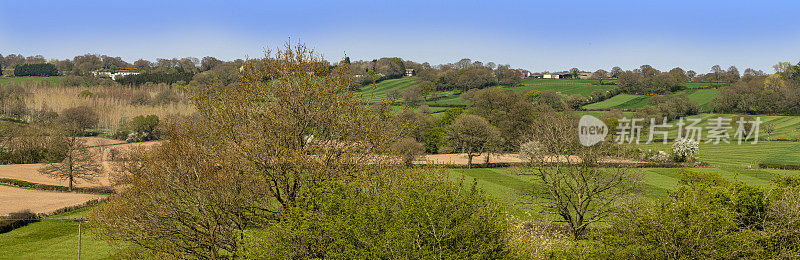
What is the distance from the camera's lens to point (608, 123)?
8900 centimetres

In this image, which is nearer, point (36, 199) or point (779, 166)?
point (36, 199)

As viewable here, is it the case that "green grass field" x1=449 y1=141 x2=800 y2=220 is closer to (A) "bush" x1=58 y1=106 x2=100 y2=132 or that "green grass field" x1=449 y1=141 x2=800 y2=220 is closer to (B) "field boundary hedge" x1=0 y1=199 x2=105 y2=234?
(B) "field boundary hedge" x1=0 y1=199 x2=105 y2=234

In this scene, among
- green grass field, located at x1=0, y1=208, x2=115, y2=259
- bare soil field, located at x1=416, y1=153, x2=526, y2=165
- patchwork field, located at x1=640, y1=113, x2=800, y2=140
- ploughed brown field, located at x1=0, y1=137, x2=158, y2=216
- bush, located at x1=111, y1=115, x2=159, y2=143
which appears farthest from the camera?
bush, located at x1=111, y1=115, x2=159, y2=143

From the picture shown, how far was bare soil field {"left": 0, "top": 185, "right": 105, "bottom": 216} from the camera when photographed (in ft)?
141

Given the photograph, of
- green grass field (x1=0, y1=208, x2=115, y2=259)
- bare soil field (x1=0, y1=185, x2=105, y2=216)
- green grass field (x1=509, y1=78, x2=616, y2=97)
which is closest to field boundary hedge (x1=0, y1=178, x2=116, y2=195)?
bare soil field (x1=0, y1=185, x2=105, y2=216)

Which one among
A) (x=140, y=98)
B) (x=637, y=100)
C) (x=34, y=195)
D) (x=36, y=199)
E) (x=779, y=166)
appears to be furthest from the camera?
(x=140, y=98)

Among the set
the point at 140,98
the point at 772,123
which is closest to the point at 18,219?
the point at 772,123

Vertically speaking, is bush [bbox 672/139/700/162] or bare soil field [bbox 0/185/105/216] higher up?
bush [bbox 672/139/700/162]

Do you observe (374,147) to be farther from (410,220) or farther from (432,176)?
(410,220)

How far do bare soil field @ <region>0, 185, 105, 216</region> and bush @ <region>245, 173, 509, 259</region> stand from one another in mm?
37719

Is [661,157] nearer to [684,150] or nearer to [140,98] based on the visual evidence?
[684,150]

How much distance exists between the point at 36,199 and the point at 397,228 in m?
48.2

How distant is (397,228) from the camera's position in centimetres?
1551

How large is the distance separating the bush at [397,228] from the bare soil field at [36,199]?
37.7 m
